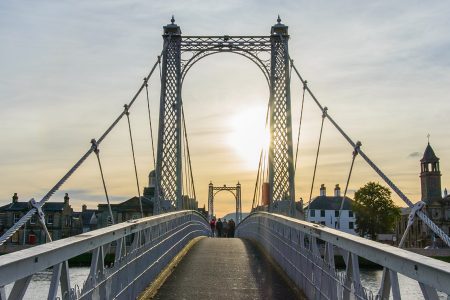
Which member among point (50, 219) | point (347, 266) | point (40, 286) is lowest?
point (40, 286)

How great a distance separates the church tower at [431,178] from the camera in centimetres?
10138

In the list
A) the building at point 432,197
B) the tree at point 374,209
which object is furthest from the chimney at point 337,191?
the tree at point 374,209

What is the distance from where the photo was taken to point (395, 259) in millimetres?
4477

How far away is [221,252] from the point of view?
59.3 ft

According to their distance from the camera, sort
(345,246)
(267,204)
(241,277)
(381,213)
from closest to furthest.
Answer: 1. (345,246)
2. (241,277)
3. (267,204)
4. (381,213)

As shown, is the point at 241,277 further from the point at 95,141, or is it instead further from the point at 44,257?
Answer: the point at 44,257

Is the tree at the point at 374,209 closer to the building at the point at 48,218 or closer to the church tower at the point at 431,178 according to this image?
the church tower at the point at 431,178

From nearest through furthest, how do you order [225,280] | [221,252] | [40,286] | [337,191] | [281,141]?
[225,280], [221,252], [281,141], [40,286], [337,191]

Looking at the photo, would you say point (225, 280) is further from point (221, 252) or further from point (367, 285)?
point (367, 285)

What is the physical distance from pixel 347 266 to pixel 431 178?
335 feet

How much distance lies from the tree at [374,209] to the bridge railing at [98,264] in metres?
66.0

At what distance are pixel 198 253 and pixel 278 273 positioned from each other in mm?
5319

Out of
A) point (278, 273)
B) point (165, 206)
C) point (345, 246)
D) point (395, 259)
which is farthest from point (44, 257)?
point (165, 206)

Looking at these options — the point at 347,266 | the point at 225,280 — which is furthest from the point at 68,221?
the point at 347,266
